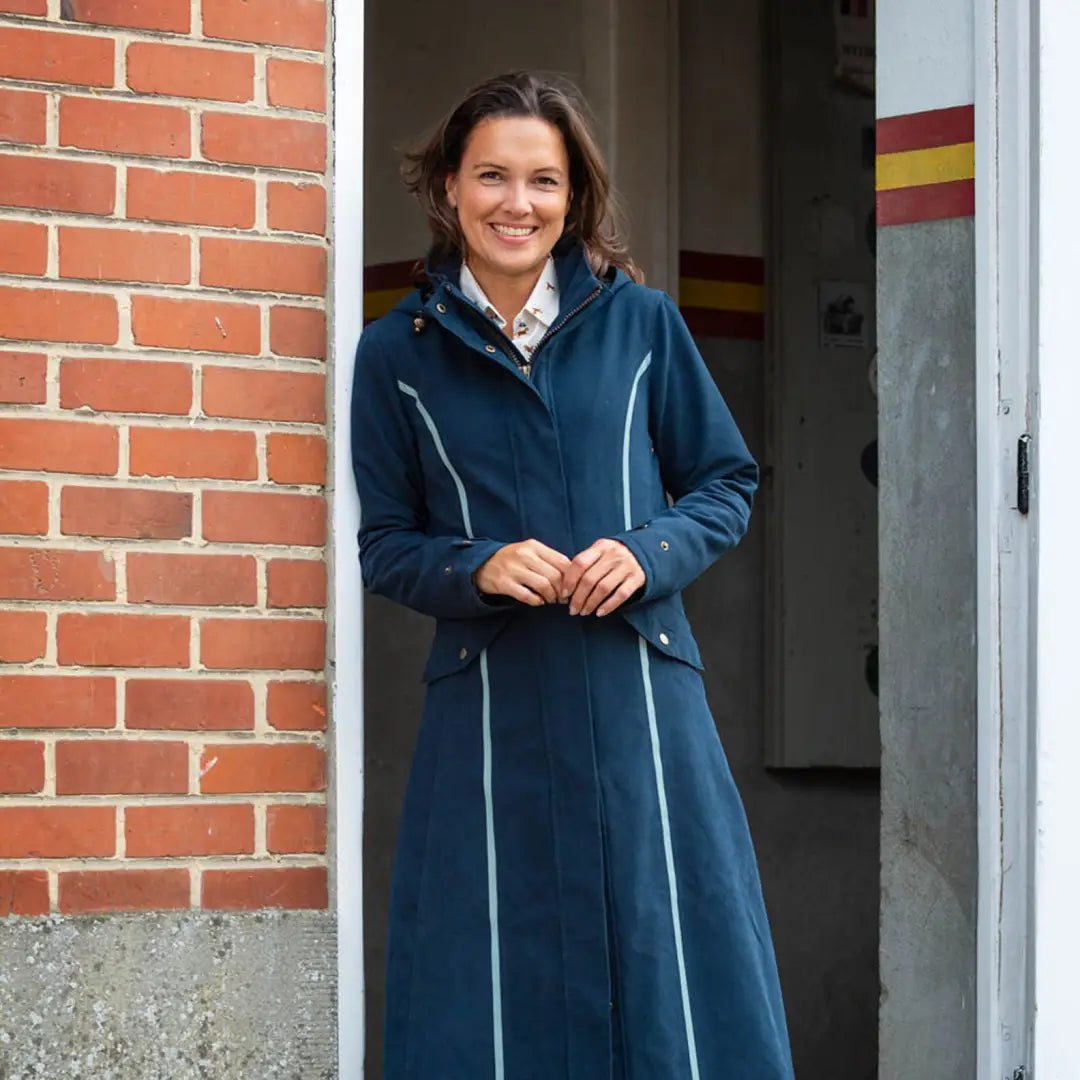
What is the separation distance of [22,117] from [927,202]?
177cm

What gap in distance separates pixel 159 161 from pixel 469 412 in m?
0.67

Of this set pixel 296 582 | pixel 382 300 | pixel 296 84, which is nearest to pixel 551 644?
pixel 296 582

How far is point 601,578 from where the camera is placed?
277cm

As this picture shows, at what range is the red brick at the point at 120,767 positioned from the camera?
299cm

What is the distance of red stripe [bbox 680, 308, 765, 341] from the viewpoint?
5.73 m

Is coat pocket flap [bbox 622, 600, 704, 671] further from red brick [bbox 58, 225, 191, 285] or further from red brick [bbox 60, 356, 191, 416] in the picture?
red brick [bbox 58, 225, 191, 285]

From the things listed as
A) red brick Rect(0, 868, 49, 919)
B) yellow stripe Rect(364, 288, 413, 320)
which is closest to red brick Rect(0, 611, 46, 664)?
red brick Rect(0, 868, 49, 919)

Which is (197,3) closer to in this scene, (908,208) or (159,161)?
(159,161)

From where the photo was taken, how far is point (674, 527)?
9.58 feet

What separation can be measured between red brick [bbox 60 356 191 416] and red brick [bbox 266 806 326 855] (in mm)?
686

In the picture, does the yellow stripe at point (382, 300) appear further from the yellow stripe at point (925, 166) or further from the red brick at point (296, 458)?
the red brick at point (296, 458)

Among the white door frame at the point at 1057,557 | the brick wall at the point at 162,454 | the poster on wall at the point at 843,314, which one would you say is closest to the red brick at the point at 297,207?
the brick wall at the point at 162,454

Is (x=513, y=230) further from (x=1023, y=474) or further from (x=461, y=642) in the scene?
(x=1023, y=474)

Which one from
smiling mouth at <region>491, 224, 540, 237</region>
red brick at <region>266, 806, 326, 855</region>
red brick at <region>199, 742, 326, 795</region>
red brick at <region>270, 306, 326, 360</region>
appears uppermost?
smiling mouth at <region>491, 224, 540, 237</region>
